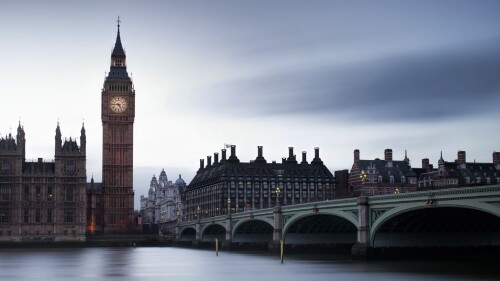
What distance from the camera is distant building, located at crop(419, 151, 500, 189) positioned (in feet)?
537

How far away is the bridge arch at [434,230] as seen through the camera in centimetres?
8588

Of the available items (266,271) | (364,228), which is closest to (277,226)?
(364,228)

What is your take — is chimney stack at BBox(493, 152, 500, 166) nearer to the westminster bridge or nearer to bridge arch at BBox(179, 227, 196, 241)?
the westminster bridge

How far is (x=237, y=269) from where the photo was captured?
84625 millimetres

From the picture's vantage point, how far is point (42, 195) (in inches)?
7062

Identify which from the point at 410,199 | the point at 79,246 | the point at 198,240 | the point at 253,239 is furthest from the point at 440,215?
the point at 79,246

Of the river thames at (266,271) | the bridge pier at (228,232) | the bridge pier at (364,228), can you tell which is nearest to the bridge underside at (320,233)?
the river thames at (266,271)

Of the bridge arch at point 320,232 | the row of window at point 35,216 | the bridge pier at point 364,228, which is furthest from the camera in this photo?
the row of window at point 35,216

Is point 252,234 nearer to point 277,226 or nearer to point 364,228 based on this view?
point 277,226

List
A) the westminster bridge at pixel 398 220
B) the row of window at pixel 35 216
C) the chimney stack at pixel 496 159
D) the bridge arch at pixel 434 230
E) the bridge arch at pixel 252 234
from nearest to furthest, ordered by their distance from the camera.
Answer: the westminster bridge at pixel 398 220
the bridge arch at pixel 434 230
the bridge arch at pixel 252 234
the chimney stack at pixel 496 159
the row of window at pixel 35 216

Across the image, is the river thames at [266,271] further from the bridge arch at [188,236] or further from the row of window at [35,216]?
the bridge arch at [188,236]

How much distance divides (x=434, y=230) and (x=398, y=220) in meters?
6.66

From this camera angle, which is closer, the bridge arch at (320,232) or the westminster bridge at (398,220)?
the westminster bridge at (398,220)

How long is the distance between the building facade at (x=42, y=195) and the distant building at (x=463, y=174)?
7173 centimetres
